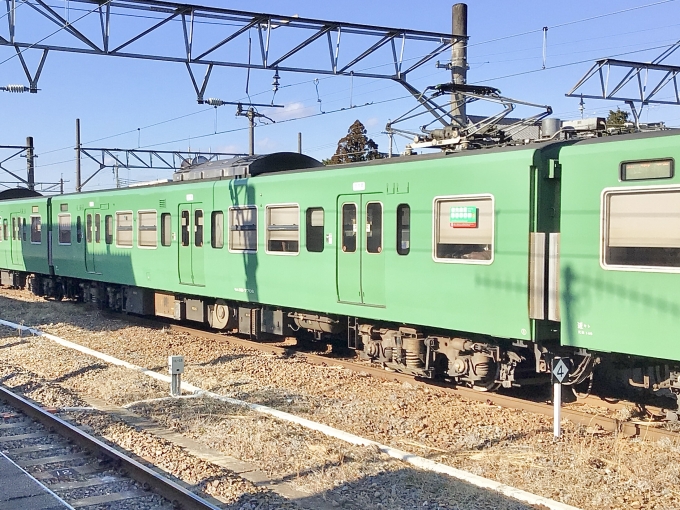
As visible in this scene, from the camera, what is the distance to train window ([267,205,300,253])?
12.1 m

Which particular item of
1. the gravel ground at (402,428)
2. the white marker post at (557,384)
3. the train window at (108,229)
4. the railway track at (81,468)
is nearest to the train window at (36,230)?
the train window at (108,229)

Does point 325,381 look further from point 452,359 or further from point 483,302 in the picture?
point 483,302

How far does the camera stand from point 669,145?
23.7ft

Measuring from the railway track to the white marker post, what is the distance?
383 cm

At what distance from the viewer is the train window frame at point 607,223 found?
285 inches

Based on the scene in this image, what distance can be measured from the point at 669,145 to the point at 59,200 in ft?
58.4

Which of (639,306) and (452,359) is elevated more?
(639,306)

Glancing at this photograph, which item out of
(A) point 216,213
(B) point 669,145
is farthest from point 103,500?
(A) point 216,213

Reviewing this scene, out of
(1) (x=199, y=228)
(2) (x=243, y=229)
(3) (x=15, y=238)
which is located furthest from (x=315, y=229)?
Result: (3) (x=15, y=238)

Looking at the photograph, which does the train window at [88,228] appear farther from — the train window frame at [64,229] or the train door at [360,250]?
the train door at [360,250]

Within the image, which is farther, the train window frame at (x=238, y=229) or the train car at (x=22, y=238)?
the train car at (x=22, y=238)

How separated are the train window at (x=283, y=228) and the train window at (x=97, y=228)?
24.2 ft

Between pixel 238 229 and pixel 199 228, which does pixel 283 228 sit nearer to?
pixel 238 229

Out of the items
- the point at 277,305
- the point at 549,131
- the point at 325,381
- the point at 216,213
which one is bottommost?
the point at 325,381
